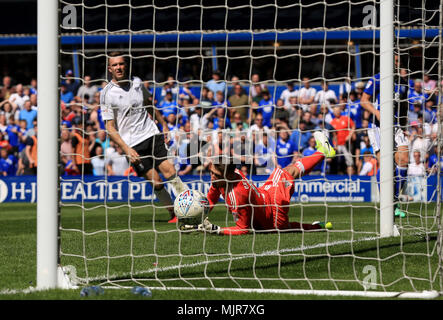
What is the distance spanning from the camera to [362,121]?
15930 mm

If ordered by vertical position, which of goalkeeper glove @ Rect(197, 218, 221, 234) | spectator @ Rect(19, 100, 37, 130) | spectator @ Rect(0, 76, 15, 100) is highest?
spectator @ Rect(0, 76, 15, 100)

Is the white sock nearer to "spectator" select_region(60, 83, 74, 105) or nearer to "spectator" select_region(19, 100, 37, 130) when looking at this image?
"spectator" select_region(60, 83, 74, 105)

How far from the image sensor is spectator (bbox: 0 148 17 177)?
17875mm

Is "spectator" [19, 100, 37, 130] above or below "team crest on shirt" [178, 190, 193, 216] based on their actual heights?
above

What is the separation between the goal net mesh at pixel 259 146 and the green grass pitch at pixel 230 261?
25 millimetres

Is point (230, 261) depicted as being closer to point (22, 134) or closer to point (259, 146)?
point (259, 146)

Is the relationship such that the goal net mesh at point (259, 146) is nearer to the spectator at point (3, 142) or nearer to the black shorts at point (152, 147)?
the black shorts at point (152, 147)

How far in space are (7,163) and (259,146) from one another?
271 inches

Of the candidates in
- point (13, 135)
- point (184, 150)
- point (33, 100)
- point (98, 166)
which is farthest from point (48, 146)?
point (33, 100)

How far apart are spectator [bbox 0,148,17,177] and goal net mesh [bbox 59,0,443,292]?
159cm

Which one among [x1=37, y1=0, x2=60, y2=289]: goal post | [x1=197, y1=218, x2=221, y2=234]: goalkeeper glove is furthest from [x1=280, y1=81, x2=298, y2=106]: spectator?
[x1=37, y1=0, x2=60, y2=289]: goal post

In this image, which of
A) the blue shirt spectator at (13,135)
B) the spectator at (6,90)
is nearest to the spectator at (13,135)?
the blue shirt spectator at (13,135)
